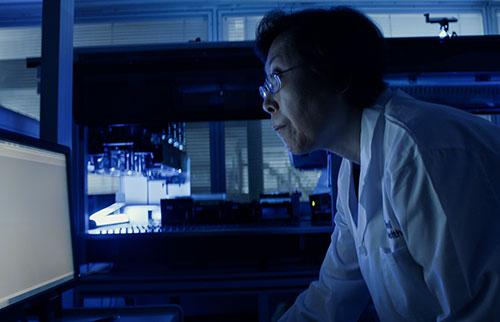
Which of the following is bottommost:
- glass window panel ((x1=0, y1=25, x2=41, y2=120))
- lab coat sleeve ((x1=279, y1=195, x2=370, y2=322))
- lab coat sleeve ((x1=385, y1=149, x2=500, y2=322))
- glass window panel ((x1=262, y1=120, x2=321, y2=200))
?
lab coat sleeve ((x1=279, y1=195, x2=370, y2=322))

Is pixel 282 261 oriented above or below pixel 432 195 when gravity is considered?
below

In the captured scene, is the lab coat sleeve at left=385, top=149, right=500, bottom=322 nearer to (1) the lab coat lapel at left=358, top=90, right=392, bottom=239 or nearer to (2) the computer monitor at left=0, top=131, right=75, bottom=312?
(1) the lab coat lapel at left=358, top=90, right=392, bottom=239

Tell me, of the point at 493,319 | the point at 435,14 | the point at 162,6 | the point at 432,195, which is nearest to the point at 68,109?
the point at 432,195

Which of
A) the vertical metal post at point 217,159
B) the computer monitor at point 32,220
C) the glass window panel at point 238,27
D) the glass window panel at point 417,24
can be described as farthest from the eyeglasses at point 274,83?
the glass window panel at point 417,24

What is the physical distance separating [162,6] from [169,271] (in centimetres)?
270

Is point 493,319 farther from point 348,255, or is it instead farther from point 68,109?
point 68,109

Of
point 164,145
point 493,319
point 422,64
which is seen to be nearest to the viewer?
point 493,319

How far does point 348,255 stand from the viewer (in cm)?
119

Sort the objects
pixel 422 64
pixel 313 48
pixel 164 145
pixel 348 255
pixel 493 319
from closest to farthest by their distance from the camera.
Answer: pixel 493 319 < pixel 313 48 < pixel 348 255 < pixel 422 64 < pixel 164 145

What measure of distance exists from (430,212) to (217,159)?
281 centimetres

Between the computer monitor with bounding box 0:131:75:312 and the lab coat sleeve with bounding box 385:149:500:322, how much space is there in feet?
2.39

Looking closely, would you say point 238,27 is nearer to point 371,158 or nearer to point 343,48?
point 343,48

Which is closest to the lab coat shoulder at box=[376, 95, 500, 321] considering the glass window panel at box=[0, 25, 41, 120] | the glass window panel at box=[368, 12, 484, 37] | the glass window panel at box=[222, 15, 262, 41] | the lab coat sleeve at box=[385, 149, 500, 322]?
the lab coat sleeve at box=[385, 149, 500, 322]

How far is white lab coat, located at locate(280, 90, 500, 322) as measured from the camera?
0.66 metres
